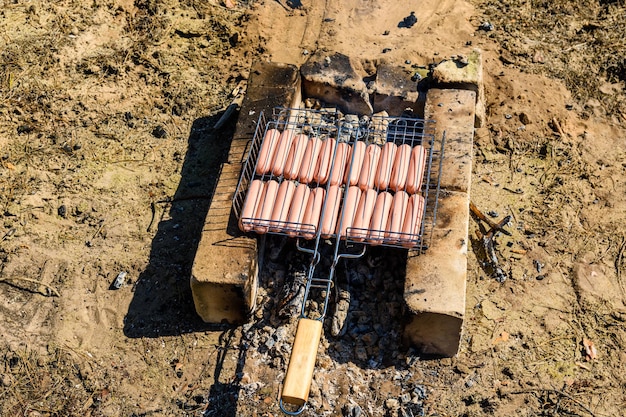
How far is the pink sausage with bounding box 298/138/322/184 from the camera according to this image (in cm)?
796

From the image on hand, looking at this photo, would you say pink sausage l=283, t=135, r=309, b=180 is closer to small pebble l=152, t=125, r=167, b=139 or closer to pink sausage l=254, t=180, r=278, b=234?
pink sausage l=254, t=180, r=278, b=234

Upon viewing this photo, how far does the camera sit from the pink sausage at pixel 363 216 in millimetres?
7348

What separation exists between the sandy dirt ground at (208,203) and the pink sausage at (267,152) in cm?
116

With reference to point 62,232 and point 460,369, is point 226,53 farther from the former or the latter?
point 460,369

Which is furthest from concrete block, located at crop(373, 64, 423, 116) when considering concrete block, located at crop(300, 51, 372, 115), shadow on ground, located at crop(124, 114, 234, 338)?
shadow on ground, located at crop(124, 114, 234, 338)

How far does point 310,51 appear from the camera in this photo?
35.2ft

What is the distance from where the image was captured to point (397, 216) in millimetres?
7395

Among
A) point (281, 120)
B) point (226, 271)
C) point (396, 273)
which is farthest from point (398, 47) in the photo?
point (226, 271)

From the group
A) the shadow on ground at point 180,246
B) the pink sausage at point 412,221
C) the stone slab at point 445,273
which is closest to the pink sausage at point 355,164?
the pink sausage at point 412,221

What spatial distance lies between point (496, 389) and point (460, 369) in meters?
0.41

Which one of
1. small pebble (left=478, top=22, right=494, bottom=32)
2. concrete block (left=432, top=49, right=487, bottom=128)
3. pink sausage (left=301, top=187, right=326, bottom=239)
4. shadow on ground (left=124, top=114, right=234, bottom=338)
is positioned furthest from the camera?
small pebble (left=478, top=22, right=494, bottom=32)

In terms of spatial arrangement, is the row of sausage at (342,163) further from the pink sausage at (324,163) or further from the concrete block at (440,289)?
the concrete block at (440,289)

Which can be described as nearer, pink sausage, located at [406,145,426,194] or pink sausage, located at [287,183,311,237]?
pink sausage, located at [287,183,311,237]

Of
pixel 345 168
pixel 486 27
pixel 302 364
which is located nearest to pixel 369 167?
pixel 345 168
